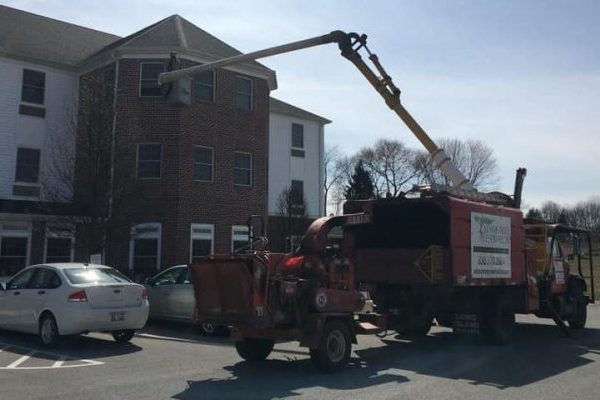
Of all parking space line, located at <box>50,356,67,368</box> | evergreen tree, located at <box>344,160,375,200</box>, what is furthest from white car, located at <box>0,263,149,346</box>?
evergreen tree, located at <box>344,160,375,200</box>

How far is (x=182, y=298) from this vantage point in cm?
1412

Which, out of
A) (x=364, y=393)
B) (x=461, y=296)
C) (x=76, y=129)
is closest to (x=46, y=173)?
(x=76, y=129)

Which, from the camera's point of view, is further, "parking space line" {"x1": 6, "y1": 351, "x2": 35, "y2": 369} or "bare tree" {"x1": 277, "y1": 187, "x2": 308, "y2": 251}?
"bare tree" {"x1": 277, "y1": 187, "x2": 308, "y2": 251}

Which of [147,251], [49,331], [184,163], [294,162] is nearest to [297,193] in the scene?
[294,162]

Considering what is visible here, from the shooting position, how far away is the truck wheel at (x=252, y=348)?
1035 cm

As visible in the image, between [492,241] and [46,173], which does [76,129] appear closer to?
[46,173]

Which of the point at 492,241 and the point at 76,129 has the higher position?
the point at 76,129

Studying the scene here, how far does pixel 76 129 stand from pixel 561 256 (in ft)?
49.1

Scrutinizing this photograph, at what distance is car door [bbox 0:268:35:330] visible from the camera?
12344 mm

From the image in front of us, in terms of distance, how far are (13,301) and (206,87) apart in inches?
591

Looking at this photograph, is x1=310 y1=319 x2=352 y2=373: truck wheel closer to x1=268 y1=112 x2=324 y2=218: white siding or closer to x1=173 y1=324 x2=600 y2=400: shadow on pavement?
x1=173 y1=324 x2=600 y2=400: shadow on pavement

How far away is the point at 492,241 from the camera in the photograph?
1282 centimetres

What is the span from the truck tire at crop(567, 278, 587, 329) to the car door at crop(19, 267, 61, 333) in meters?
12.1

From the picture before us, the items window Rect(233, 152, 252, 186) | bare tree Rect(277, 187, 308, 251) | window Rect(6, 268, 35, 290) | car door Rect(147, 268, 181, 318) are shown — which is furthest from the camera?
bare tree Rect(277, 187, 308, 251)
